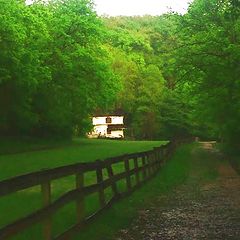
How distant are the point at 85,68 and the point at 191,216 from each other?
44.7 m

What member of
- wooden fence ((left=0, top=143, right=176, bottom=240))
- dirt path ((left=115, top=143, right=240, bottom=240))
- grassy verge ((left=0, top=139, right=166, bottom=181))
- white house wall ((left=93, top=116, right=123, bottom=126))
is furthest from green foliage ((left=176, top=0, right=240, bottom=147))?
white house wall ((left=93, top=116, right=123, bottom=126))

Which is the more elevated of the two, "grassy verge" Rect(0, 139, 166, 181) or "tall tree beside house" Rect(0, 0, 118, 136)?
"tall tree beside house" Rect(0, 0, 118, 136)

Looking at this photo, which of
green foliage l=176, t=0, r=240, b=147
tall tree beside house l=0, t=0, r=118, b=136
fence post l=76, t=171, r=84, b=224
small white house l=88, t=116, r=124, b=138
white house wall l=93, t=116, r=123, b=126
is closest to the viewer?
fence post l=76, t=171, r=84, b=224

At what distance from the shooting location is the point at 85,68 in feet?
180

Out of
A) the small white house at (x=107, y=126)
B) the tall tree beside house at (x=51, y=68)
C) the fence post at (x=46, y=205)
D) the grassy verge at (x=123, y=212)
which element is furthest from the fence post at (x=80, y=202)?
the small white house at (x=107, y=126)

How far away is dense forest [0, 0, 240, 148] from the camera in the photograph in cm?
3250

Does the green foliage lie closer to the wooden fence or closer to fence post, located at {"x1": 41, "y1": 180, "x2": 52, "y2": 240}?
the wooden fence

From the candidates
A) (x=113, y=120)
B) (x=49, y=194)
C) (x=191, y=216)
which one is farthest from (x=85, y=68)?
(x=113, y=120)

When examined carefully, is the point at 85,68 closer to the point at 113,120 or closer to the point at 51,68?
the point at 51,68

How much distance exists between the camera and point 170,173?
914 inches

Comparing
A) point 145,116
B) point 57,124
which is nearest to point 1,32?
point 57,124

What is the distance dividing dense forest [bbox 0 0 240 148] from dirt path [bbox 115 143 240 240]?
595 cm

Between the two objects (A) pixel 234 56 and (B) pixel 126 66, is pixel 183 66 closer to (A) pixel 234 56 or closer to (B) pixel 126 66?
(A) pixel 234 56

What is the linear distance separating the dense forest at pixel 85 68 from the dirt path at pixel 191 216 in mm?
5952
